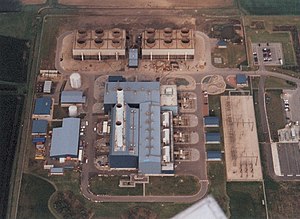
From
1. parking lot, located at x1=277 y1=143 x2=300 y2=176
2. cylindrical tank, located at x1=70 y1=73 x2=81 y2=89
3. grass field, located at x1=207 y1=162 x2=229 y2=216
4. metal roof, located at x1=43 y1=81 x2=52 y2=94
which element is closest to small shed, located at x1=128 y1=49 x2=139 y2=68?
cylindrical tank, located at x1=70 y1=73 x2=81 y2=89

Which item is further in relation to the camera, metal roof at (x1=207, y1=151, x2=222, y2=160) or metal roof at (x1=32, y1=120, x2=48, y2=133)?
metal roof at (x1=32, y1=120, x2=48, y2=133)

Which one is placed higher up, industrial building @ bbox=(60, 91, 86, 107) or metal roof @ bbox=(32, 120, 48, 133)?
industrial building @ bbox=(60, 91, 86, 107)

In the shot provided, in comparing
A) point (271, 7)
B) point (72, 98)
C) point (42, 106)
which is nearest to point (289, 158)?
point (271, 7)

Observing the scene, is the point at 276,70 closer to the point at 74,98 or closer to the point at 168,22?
the point at 168,22

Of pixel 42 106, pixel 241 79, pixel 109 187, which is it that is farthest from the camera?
pixel 241 79

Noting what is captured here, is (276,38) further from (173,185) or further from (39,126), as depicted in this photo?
(39,126)

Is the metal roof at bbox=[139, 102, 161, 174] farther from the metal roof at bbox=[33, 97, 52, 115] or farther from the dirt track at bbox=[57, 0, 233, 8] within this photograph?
the dirt track at bbox=[57, 0, 233, 8]
